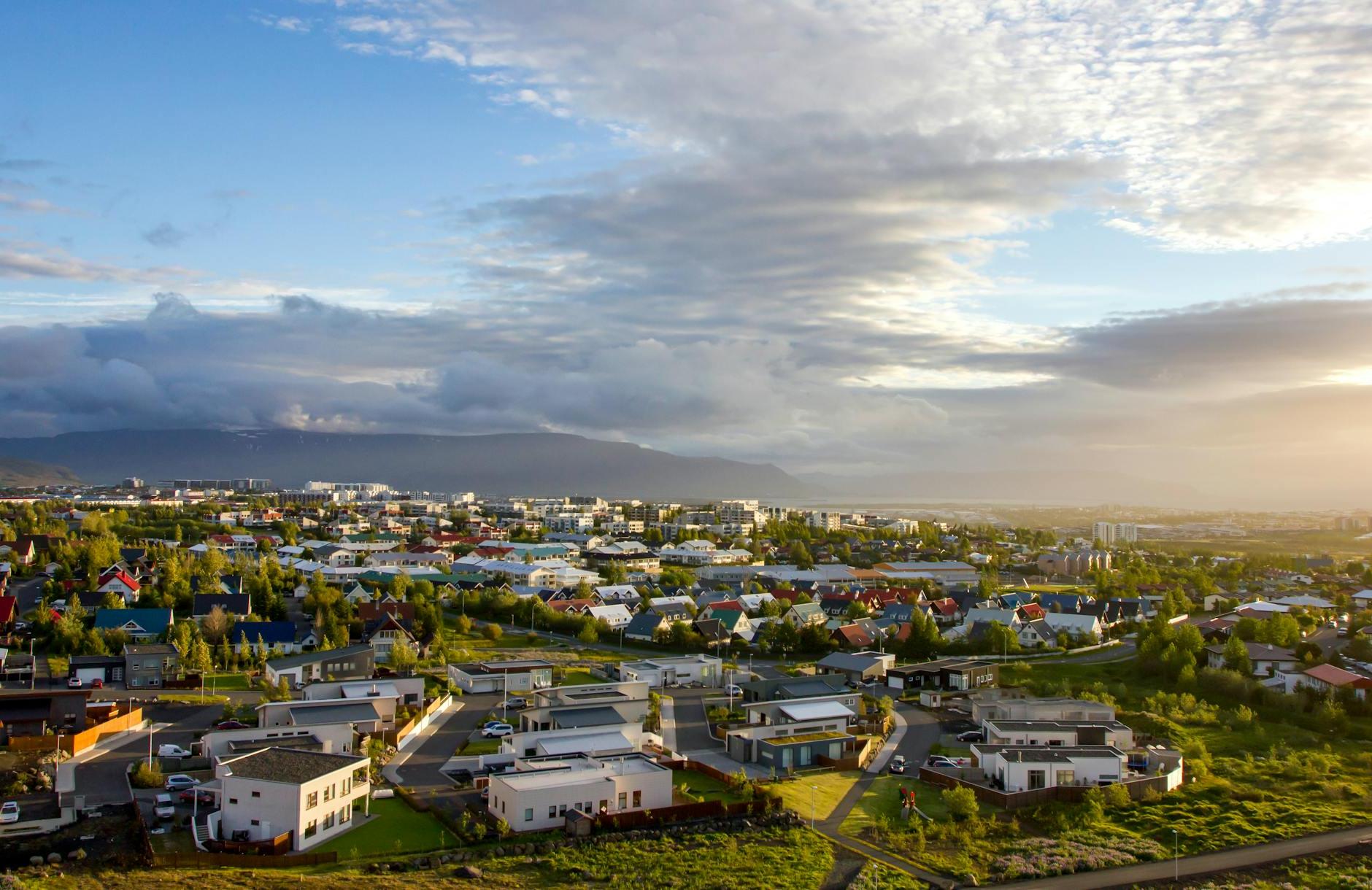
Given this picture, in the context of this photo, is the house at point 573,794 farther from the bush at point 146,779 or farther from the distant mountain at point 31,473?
→ the distant mountain at point 31,473

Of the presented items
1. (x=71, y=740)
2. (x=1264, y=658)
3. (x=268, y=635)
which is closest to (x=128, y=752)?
(x=71, y=740)

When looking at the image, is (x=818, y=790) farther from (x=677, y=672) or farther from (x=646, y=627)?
(x=646, y=627)

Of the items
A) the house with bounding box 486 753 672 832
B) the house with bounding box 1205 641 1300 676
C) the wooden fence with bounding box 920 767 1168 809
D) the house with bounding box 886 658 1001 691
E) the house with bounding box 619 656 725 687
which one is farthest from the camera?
the house with bounding box 619 656 725 687

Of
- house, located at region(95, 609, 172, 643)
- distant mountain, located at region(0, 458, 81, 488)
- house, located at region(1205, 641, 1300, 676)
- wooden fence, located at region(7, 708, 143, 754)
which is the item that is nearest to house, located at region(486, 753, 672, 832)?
wooden fence, located at region(7, 708, 143, 754)

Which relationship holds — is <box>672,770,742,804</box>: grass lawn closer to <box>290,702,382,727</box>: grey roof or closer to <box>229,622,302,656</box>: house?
<box>290,702,382,727</box>: grey roof

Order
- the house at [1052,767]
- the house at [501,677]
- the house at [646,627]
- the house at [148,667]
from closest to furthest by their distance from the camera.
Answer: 1. the house at [1052,767]
2. the house at [501,677]
3. the house at [148,667]
4. the house at [646,627]

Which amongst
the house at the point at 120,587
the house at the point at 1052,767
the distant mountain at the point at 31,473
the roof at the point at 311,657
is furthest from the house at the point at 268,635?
the distant mountain at the point at 31,473

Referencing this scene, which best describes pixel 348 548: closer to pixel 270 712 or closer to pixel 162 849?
pixel 270 712
